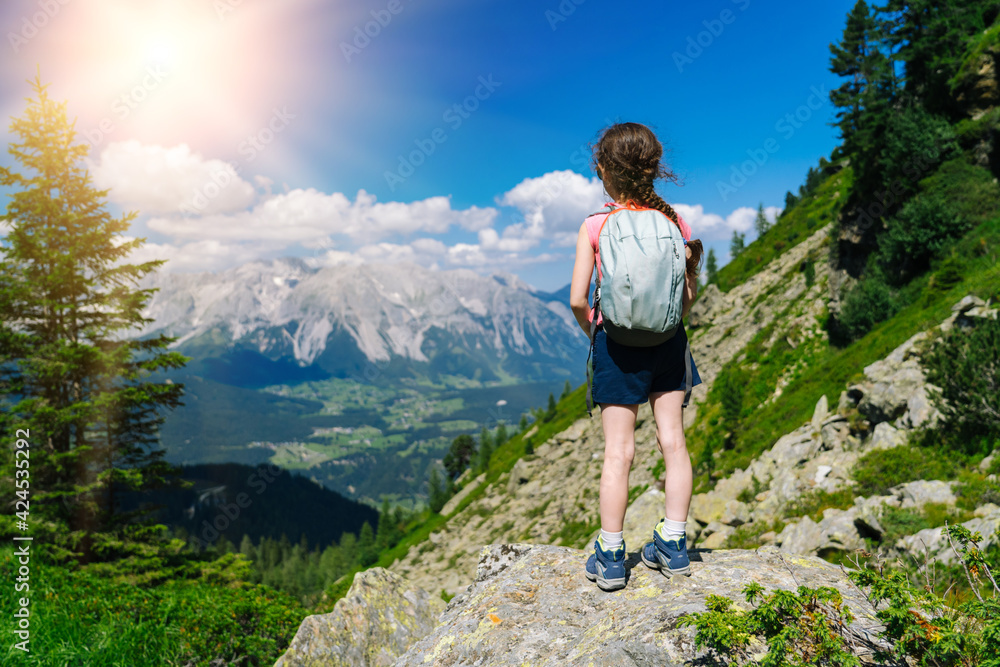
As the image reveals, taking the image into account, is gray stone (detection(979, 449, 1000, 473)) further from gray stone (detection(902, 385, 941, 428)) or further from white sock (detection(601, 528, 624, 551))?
white sock (detection(601, 528, 624, 551))

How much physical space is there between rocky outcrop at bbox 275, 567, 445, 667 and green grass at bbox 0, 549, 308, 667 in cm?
101

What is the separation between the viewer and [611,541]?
149 inches

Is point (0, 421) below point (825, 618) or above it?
above

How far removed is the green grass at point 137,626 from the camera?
4738 millimetres

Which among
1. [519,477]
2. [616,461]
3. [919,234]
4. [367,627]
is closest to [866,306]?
[919,234]

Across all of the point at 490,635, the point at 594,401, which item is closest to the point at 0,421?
the point at 490,635

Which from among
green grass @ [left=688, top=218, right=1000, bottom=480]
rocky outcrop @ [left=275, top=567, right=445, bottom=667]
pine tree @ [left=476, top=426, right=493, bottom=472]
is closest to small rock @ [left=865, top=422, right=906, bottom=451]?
green grass @ [left=688, top=218, right=1000, bottom=480]

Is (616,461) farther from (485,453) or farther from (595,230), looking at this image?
(485,453)

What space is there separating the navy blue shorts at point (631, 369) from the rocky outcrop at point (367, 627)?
514cm

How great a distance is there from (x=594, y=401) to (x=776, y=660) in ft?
6.60

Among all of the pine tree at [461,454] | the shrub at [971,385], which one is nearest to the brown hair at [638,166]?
the shrub at [971,385]

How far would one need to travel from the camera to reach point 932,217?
59.7 ft

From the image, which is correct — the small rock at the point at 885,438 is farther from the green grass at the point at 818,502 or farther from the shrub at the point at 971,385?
the green grass at the point at 818,502

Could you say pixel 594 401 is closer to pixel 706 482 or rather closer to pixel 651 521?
pixel 651 521
